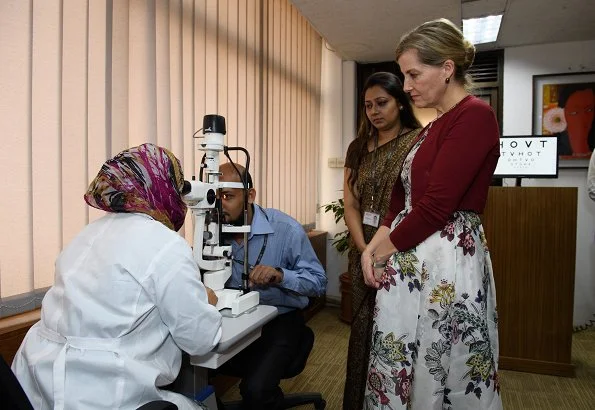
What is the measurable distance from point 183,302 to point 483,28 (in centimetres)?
318

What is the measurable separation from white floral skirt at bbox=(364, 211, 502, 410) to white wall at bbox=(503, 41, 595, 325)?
2.76m

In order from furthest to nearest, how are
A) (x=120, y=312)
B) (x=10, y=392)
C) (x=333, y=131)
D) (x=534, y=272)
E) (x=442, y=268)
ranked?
(x=333, y=131), (x=534, y=272), (x=442, y=268), (x=120, y=312), (x=10, y=392)

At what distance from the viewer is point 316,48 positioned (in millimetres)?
3891

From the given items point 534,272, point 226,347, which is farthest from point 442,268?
point 534,272

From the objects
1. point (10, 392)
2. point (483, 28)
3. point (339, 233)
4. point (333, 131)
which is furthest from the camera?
point (333, 131)

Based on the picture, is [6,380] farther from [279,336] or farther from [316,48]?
[316,48]

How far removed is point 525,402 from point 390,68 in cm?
→ 293

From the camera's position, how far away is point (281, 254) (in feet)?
5.74

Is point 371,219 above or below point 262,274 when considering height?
above

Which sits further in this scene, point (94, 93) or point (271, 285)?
point (271, 285)

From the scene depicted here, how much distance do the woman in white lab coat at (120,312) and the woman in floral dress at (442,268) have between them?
49cm

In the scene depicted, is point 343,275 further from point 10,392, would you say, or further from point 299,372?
point 10,392

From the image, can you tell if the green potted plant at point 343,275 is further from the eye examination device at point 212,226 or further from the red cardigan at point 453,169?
the red cardigan at point 453,169

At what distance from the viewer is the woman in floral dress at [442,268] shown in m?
1.05
